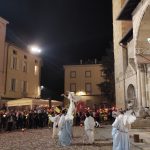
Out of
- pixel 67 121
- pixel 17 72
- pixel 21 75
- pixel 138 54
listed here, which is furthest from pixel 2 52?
pixel 67 121

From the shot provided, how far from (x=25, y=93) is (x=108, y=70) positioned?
1257 cm

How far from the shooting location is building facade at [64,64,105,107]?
50.8 metres

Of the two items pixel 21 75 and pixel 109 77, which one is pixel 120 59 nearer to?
pixel 109 77

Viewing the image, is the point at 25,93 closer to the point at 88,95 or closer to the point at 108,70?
the point at 108,70

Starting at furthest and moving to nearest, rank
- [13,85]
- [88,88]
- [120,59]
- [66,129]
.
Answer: [88,88], [13,85], [120,59], [66,129]

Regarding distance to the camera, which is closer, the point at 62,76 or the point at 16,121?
the point at 16,121

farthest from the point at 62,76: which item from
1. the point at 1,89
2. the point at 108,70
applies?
the point at 1,89

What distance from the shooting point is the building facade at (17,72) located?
33406mm

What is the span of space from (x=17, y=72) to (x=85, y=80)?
59.4 ft

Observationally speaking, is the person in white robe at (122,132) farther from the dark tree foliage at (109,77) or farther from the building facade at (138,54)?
the dark tree foliage at (109,77)

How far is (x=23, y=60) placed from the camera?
3831 cm

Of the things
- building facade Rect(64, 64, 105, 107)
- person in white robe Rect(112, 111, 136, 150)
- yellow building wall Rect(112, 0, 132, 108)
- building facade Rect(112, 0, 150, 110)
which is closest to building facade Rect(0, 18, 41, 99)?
building facade Rect(64, 64, 105, 107)

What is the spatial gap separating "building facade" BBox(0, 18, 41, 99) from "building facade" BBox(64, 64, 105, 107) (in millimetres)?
10907

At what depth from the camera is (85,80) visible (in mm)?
52000
